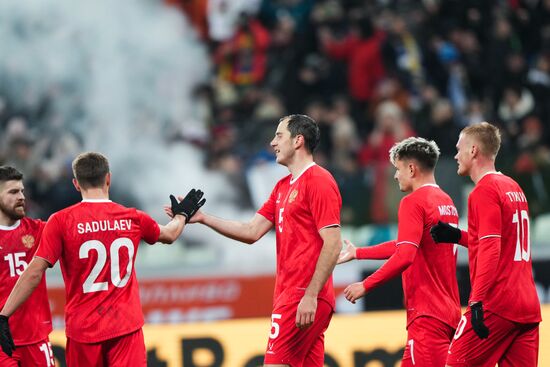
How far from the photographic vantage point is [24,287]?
6516 mm

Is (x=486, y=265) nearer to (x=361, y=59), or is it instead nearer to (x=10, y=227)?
(x=10, y=227)

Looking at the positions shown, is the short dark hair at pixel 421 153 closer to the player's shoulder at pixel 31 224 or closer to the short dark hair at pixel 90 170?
the short dark hair at pixel 90 170

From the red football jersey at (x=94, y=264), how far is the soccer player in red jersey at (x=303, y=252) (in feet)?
2.89

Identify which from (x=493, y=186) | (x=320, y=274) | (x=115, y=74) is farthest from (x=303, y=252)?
(x=115, y=74)

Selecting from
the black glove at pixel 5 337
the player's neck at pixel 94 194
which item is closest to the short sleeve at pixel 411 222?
the player's neck at pixel 94 194

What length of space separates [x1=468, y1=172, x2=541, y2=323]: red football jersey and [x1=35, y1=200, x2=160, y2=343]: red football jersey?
205 centimetres

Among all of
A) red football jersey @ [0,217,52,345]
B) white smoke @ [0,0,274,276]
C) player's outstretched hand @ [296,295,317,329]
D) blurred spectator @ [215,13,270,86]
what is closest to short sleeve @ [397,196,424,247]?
player's outstretched hand @ [296,295,317,329]

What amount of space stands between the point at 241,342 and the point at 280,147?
252 cm

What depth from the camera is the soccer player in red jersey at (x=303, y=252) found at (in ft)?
21.5

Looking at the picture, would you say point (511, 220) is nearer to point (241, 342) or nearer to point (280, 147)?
point (280, 147)

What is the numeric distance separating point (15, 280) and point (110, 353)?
0.94 meters

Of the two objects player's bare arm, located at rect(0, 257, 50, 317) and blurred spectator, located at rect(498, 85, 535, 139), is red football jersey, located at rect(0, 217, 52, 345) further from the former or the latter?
blurred spectator, located at rect(498, 85, 535, 139)

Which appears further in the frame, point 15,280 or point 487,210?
point 15,280

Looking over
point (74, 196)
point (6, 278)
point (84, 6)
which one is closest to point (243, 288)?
point (74, 196)
